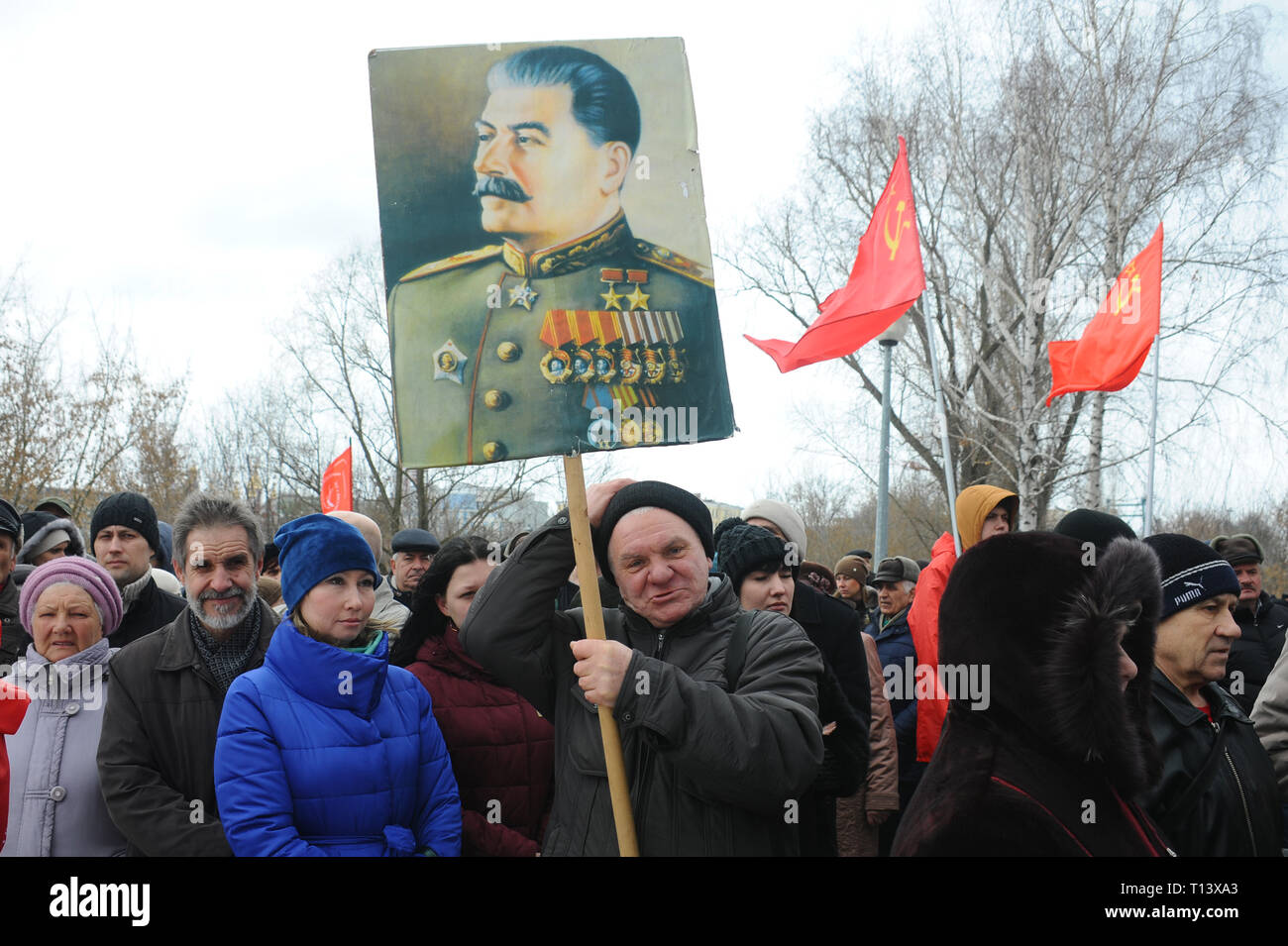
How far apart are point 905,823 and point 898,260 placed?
605 centimetres

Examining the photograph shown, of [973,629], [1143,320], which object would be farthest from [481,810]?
[1143,320]

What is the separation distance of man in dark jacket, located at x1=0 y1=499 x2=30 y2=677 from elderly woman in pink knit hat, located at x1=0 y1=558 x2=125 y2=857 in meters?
0.76

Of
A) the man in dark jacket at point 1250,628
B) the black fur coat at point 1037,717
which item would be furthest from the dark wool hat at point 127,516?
the man in dark jacket at point 1250,628

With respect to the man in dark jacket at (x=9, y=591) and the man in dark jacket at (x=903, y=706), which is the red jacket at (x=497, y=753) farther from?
the man in dark jacket at (x=9, y=591)

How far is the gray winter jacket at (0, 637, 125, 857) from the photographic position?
329cm

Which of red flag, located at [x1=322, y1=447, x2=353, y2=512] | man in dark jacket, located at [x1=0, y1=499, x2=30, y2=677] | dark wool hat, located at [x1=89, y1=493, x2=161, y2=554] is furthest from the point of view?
red flag, located at [x1=322, y1=447, x2=353, y2=512]

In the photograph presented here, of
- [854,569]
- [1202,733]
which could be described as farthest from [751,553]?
[854,569]

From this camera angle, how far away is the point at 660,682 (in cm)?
236

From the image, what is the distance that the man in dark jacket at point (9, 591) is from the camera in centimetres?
432

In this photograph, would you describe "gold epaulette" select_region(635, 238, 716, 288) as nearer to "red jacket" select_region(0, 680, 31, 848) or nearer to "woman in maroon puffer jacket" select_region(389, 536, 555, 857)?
"woman in maroon puffer jacket" select_region(389, 536, 555, 857)

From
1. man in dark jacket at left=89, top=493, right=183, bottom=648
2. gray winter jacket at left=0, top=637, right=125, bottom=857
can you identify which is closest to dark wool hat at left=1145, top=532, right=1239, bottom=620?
gray winter jacket at left=0, top=637, right=125, bottom=857
